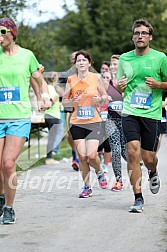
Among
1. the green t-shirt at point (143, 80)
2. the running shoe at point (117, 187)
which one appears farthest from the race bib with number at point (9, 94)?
the running shoe at point (117, 187)

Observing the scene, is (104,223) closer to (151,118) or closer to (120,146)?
(151,118)

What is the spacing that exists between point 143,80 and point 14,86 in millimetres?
1736

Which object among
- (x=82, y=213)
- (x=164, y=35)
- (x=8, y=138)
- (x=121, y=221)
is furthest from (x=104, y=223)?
(x=164, y=35)

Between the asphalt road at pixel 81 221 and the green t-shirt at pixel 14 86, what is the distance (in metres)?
1.16

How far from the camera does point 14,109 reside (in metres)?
7.74

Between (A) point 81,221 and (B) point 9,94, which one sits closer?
(B) point 9,94

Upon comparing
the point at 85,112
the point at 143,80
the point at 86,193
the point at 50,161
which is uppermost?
the point at 143,80

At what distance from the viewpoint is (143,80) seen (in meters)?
8.71

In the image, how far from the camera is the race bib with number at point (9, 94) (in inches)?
303

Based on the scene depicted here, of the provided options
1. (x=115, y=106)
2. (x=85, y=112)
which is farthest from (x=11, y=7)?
(x=85, y=112)

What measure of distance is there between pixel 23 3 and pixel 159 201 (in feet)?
24.3

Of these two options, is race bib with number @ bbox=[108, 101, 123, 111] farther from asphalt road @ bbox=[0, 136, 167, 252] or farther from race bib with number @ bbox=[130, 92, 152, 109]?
race bib with number @ bbox=[130, 92, 152, 109]

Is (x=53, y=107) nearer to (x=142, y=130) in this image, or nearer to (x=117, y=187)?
(x=117, y=187)

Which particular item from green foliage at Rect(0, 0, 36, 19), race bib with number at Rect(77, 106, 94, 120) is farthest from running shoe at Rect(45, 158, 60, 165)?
race bib with number at Rect(77, 106, 94, 120)
